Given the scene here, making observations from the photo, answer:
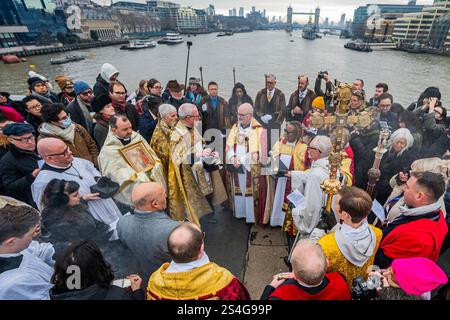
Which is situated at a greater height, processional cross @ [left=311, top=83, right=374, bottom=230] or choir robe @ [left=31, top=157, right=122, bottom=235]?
processional cross @ [left=311, top=83, right=374, bottom=230]

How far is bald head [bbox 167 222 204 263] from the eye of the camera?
1.46 m

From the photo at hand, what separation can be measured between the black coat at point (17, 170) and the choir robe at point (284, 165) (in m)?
3.04

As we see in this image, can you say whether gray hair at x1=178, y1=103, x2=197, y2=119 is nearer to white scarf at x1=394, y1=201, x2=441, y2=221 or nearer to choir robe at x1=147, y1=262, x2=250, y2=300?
choir robe at x1=147, y1=262, x2=250, y2=300

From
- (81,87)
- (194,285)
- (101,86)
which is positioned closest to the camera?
(194,285)

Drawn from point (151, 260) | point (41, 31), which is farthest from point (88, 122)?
point (41, 31)

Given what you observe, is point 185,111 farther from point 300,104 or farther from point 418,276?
point 300,104

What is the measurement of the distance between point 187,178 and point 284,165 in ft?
4.62

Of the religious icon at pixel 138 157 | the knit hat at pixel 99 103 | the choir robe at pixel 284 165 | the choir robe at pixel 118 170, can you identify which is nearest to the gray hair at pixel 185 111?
the religious icon at pixel 138 157

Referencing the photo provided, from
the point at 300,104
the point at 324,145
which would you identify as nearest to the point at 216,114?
the point at 300,104

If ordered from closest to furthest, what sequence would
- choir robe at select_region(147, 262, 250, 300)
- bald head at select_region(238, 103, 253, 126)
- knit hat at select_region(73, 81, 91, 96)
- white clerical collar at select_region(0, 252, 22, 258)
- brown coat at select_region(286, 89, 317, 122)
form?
choir robe at select_region(147, 262, 250, 300)
white clerical collar at select_region(0, 252, 22, 258)
bald head at select_region(238, 103, 253, 126)
knit hat at select_region(73, 81, 91, 96)
brown coat at select_region(286, 89, 317, 122)

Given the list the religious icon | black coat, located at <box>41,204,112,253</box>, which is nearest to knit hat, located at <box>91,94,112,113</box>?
the religious icon

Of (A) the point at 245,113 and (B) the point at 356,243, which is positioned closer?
(B) the point at 356,243

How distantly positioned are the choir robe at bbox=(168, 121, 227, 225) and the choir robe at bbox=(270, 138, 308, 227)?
1.02 m

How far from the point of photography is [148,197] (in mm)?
1958
